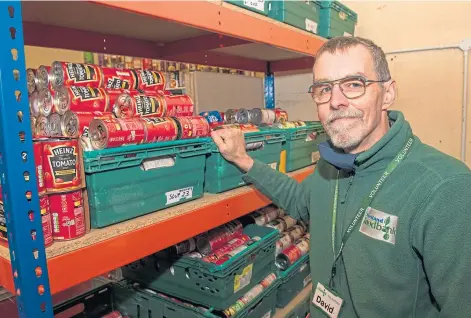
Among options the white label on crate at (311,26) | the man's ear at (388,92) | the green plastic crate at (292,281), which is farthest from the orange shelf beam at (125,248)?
the white label on crate at (311,26)

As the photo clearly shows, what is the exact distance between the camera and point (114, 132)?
86 centimetres

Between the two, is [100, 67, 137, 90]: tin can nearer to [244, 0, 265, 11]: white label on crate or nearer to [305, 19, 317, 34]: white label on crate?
[244, 0, 265, 11]: white label on crate

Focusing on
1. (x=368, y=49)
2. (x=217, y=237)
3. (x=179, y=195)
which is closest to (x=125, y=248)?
(x=179, y=195)

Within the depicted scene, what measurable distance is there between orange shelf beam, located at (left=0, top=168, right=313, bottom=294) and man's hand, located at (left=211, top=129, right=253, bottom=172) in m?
0.13

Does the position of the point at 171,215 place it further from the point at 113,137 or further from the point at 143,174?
the point at 113,137

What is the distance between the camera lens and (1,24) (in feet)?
2.06

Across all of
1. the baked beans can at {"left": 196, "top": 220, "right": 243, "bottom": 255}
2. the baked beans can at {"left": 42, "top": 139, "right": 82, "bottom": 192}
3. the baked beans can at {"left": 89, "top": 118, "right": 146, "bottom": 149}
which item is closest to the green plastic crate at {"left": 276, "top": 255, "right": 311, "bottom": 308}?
the baked beans can at {"left": 196, "top": 220, "right": 243, "bottom": 255}

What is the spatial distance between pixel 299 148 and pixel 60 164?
3.82ft

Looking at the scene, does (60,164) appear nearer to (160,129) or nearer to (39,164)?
(39,164)

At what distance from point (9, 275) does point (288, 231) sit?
1466 millimetres

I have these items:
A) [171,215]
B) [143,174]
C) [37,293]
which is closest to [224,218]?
[171,215]

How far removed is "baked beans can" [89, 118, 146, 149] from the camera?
33.5 inches

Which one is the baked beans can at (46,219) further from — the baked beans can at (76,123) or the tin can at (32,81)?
the tin can at (32,81)

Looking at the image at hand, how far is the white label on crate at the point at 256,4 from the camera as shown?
1195 mm
